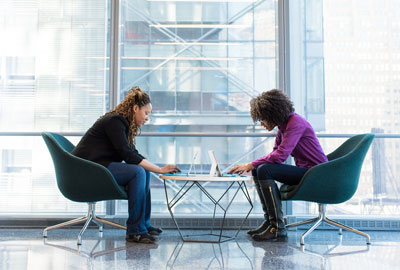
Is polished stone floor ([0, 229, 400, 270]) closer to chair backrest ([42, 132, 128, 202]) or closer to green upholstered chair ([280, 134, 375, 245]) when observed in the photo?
green upholstered chair ([280, 134, 375, 245])

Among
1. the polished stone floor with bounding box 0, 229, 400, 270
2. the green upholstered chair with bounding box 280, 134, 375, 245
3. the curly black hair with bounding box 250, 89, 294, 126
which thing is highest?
the curly black hair with bounding box 250, 89, 294, 126

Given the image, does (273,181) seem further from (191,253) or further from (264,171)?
(191,253)

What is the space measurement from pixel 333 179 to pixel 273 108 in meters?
0.64

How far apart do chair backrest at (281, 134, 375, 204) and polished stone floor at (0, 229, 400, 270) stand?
12.8 inches

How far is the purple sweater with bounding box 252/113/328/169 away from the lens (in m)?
2.82

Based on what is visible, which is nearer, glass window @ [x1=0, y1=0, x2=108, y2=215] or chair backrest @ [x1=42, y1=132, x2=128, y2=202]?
chair backrest @ [x1=42, y1=132, x2=128, y2=202]

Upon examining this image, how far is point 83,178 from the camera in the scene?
2.67 meters

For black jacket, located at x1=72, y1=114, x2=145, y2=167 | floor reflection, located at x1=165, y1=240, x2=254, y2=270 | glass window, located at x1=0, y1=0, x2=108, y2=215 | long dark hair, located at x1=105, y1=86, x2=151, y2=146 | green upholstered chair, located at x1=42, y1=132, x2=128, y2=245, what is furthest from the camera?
glass window, located at x1=0, y1=0, x2=108, y2=215

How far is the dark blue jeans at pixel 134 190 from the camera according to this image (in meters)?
2.67

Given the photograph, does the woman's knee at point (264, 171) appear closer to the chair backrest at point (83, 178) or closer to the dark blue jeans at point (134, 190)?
the dark blue jeans at point (134, 190)

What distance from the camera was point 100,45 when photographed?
3547 millimetres

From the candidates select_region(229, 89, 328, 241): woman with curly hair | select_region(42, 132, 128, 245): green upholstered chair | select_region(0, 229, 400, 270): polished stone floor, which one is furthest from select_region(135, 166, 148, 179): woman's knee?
select_region(229, 89, 328, 241): woman with curly hair

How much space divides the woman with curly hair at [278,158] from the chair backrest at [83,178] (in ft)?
2.74

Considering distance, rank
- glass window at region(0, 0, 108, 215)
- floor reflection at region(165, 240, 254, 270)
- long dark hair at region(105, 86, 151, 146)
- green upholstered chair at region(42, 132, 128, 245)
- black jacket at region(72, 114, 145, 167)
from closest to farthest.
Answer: floor reflection at region(165, 240, 254, 270)
green upholstered chair at region(42, 132, 128, 245)
black jacket at region(72, 114, 145, 167)
long dark hair at region(105, 86, 151, 146)
glass window at region(0, 0, 108, 215)
